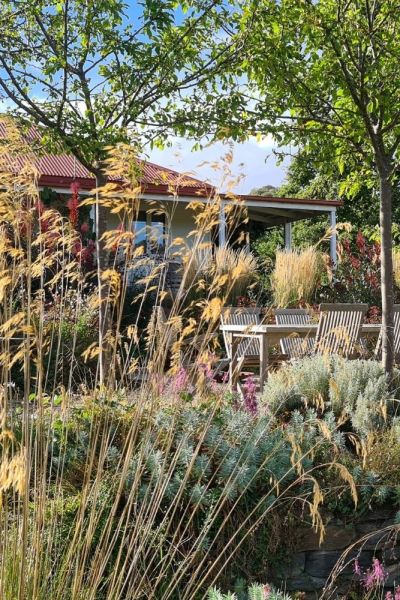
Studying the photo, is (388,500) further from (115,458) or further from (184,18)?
(184,18)

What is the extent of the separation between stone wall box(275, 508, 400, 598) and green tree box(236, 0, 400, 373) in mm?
1611

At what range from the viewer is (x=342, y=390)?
13.4 feet

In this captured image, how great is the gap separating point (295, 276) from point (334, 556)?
8.38 m

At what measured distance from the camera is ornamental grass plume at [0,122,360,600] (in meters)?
1.93

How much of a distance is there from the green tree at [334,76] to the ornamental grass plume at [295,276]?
553 cm

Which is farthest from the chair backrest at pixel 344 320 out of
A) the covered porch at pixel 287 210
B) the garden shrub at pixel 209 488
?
the covered porch at pixel 287 210

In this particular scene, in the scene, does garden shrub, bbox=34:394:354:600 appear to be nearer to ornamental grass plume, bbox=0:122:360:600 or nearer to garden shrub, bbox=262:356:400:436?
ornamental grass plume, bbox=0:122:360:600

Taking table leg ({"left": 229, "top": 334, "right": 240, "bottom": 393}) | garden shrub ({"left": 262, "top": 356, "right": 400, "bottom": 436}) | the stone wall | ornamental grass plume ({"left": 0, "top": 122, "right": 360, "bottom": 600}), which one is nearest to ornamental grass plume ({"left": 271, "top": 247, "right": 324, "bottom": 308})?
table leg ({"left": 229, "top": 334, "right": 240, "bottom": 393})

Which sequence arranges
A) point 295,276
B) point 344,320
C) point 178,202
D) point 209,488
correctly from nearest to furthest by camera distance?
point 209,488 < point 344,320 < point 295,276 < point 178,202

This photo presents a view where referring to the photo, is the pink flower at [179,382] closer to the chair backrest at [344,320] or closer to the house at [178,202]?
the chair backrest at [344,320]

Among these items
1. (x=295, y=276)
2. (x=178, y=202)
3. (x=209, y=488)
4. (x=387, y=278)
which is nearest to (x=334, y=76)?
(x=387, y=278)

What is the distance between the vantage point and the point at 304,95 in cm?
499

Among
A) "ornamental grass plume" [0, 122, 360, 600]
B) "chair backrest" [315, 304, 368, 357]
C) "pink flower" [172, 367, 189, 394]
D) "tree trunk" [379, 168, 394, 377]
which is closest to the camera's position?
"ornamental grass plume" [0, 122, 360, 600]

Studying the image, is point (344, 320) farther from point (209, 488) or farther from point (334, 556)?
point (209, 488)
